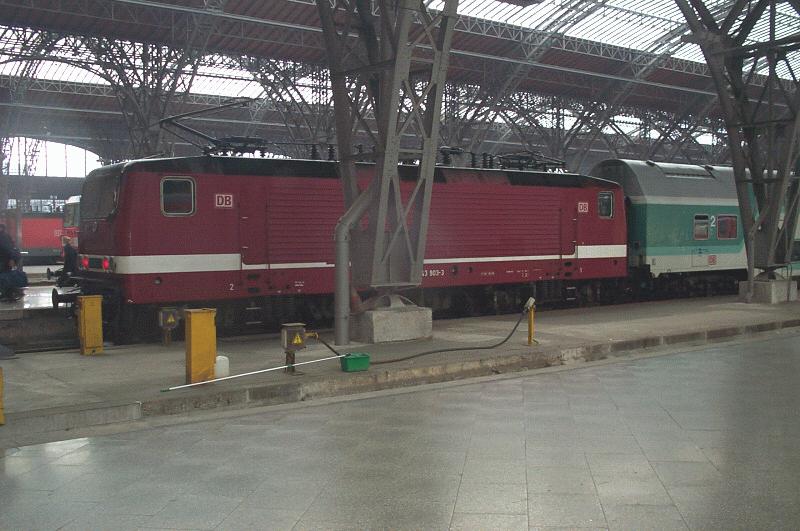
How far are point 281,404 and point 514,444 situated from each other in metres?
3.17

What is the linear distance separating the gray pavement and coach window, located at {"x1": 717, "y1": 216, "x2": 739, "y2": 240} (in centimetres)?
1382

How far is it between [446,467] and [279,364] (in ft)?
15.8

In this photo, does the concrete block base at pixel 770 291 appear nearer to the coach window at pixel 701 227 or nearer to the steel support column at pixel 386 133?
the coach window at pixel 701 227

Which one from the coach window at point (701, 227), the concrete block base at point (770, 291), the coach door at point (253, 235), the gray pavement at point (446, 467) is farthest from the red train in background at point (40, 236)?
the gray pavement at point (446, 467)

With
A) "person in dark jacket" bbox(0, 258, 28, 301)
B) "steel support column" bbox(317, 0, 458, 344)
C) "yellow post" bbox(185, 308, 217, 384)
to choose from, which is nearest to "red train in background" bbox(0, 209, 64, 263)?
"person in dark jacket" bbox(0, 258, 28, 301)

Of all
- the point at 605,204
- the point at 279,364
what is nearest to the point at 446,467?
the point at 279,364

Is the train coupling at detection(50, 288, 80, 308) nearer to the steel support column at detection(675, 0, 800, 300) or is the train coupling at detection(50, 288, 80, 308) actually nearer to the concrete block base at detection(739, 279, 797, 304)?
the steel support column at detection(675, 0, 800, 300)

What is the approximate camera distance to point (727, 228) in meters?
22.3

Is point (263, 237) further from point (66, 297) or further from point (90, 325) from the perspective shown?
point (66, 297)

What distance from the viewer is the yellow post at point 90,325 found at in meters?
11.7

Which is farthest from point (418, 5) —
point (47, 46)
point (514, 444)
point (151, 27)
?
point (47, 46)

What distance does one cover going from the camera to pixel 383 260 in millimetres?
12062

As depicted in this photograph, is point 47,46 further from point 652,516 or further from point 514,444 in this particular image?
point 652,516

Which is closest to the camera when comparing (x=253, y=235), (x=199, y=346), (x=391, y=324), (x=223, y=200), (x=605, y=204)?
(x=199, y=346)
